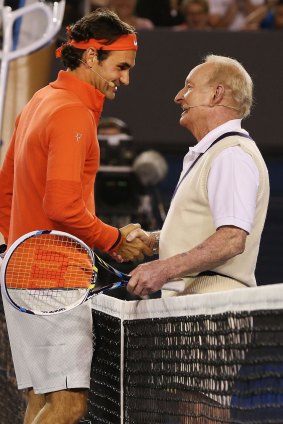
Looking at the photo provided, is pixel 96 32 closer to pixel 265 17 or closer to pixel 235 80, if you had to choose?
pixel 235 80

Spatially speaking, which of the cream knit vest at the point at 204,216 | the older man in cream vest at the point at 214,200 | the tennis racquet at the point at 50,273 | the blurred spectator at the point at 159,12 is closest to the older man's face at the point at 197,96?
the older man in cream vest at the point at 214,200

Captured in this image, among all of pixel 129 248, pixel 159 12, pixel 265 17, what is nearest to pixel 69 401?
pixel 129 248

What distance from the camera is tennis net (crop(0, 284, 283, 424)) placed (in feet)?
9.53

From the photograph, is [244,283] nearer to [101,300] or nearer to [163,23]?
[101,300]

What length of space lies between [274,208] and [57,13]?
3.62 meters

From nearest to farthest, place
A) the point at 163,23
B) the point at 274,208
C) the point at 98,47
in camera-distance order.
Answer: the point at 98,47
the point at 274,208
the point at 163,23

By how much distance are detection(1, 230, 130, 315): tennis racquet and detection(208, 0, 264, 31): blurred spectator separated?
7558 mm

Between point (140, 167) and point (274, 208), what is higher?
point (140, 167)

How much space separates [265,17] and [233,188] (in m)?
7.74

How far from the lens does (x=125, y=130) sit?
923cm

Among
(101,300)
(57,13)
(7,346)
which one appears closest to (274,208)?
(57,13)

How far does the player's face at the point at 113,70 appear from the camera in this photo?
4.16m

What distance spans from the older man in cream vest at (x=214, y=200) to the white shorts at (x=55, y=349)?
352mm

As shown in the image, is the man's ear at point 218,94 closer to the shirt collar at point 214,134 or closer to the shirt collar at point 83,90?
the shirt collar at point 214,134
